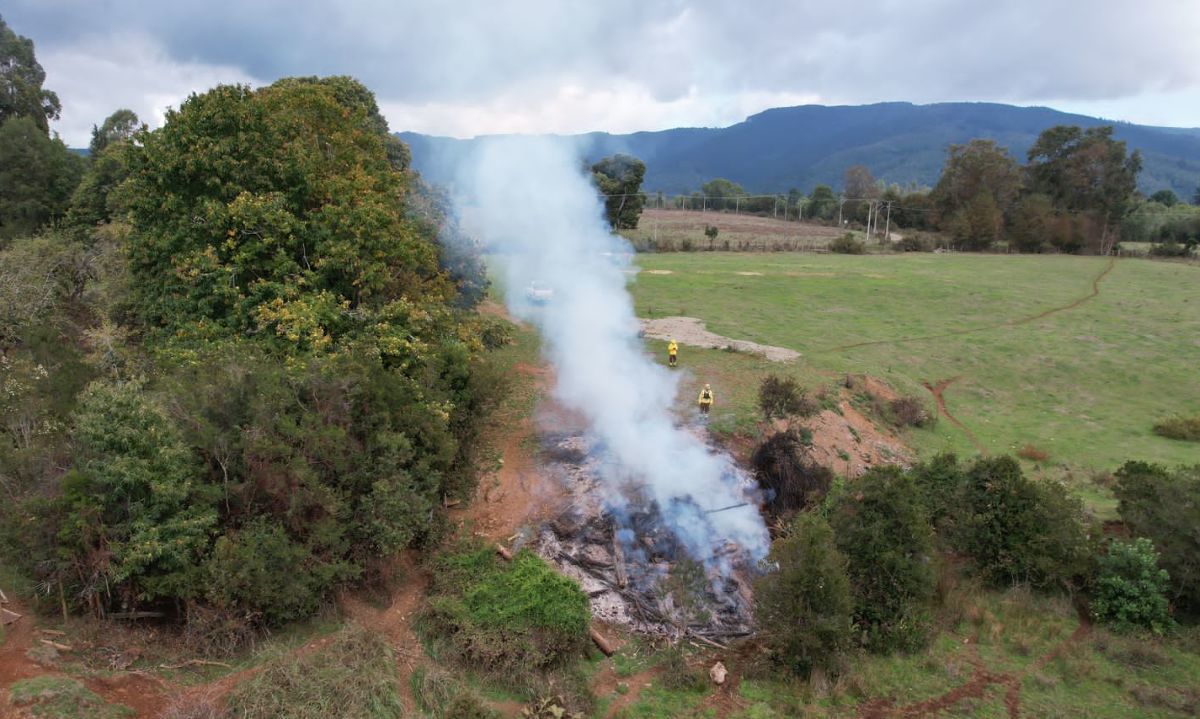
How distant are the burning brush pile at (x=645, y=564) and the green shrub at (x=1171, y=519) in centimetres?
813

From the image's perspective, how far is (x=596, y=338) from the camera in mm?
23297

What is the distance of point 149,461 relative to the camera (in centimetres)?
1088

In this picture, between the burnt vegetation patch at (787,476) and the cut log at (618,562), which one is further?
the burnt vegetation patch at (787,476)

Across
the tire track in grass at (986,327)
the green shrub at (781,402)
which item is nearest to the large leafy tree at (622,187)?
the tire track in grass at (986,327)

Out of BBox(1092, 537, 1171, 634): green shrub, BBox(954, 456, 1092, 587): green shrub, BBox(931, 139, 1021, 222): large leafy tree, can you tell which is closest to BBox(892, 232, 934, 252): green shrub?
BBox(931, 139, 1021, 222): large leafy tree

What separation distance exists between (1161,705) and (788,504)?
6.89 metres

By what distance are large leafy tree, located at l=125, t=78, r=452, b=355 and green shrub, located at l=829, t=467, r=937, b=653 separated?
10396mm

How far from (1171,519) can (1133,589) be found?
1.86 m

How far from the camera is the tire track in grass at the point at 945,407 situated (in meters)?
23.8

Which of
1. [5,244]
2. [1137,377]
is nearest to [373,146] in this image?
[5,244]

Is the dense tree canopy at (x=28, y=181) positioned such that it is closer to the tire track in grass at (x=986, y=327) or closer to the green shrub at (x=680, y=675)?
the green shrub at (x=680, y=675)

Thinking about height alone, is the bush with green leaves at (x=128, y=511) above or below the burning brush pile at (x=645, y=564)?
above

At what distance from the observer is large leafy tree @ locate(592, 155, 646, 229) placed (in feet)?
124

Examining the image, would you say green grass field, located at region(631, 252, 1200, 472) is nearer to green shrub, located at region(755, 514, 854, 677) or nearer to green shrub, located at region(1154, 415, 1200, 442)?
green shrub, located at region(1154, 415, 1200, 442)
